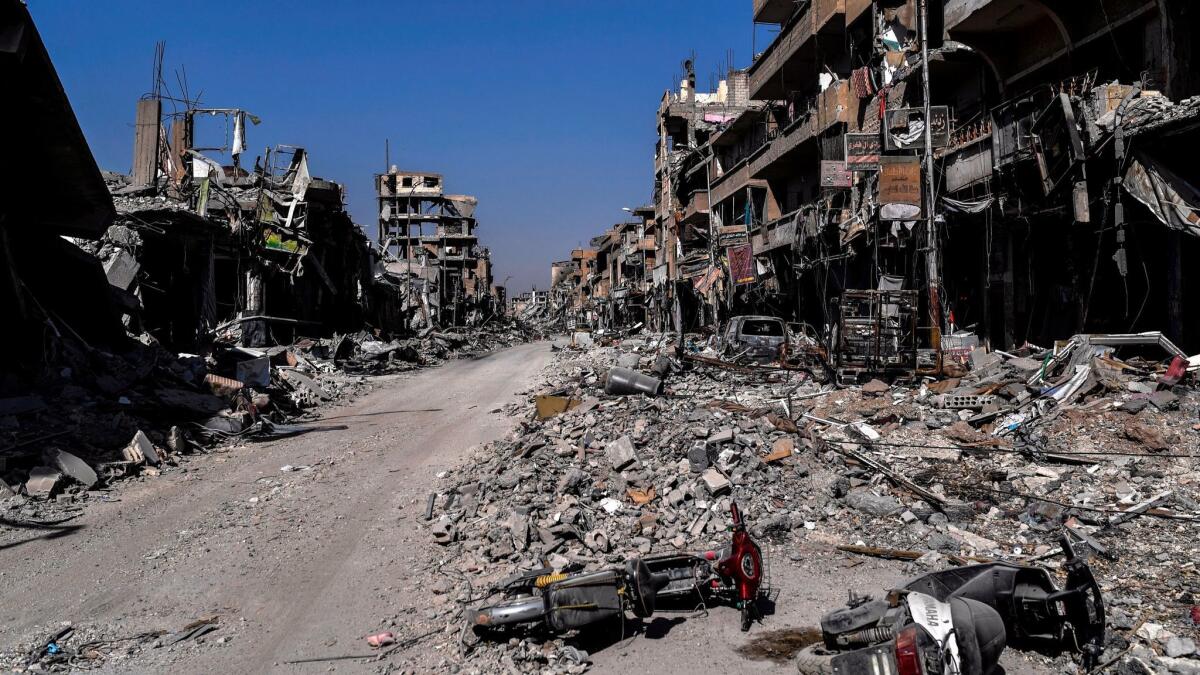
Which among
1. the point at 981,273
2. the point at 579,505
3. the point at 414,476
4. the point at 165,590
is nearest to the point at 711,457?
the point at 579,505

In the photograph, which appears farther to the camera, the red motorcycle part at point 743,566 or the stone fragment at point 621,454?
the stone fragment at point 621,454

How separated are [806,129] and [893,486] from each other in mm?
22694

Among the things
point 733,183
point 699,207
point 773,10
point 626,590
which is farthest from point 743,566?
point 699,207

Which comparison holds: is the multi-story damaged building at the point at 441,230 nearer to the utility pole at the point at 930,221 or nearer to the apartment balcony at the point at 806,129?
the apartment balcony at the point at 806,129

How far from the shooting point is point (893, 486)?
7.82m

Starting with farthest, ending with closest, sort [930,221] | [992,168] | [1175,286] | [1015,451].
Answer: [930,221] → [992,168] → [1175,286] → [1015,451]

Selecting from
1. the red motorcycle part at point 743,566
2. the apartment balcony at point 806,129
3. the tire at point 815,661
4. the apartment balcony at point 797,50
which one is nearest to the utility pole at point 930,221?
the apartment balcony at point 806,129

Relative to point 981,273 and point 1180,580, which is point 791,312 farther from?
point 1180,580

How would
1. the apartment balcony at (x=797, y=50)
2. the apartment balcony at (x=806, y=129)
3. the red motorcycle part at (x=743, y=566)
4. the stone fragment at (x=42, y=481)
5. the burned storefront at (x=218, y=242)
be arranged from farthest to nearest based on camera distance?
the apartment balcony at (x=797, y=50)
the apartment balcony at (x=806, y=129)
the burned storefront at (x=218, y=242)
the stone fragment at (x=42, y=481)
the red motorcycle part at (x=743, y=566)

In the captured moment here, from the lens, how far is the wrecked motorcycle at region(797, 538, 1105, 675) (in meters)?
3.62

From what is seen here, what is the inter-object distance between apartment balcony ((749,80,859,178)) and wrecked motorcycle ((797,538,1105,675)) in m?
22.8

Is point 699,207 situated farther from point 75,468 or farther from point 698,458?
point 75,468

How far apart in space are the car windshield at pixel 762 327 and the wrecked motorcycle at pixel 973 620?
15.5 meters

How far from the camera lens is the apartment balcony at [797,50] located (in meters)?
26.9
